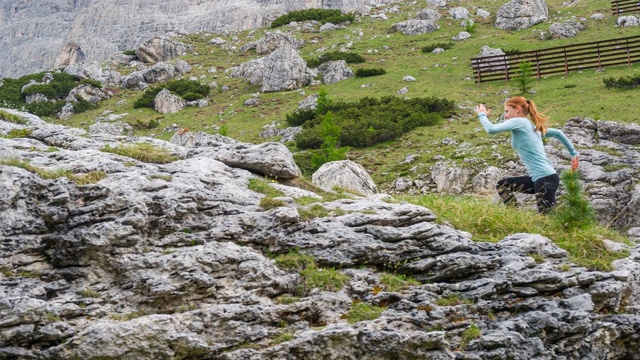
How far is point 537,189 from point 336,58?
143ft

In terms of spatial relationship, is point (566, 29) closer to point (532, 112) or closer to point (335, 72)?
point (335, 72)

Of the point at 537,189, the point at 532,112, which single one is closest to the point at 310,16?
the point at 532,112

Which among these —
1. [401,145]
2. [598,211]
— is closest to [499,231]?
[598,211]

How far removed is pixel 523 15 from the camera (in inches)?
2279

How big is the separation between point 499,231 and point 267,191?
391 centimetres

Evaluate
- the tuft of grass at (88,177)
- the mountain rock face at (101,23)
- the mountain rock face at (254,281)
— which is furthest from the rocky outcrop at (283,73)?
the mountain rock face at (101,23)

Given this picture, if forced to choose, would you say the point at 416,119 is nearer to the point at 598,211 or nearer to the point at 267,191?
the point at 598,211

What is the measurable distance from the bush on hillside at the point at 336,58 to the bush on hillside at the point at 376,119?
12.8 m

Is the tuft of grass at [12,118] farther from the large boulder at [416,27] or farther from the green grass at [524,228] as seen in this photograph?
the large boulder at [416,27]

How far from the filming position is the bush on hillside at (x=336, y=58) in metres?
52.3

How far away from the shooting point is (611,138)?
24.5 m

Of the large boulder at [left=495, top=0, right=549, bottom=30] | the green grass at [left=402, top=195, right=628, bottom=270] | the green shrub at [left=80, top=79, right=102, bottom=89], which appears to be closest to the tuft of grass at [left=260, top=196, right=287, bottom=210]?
the green grass at [left=402, top=195, right=628, bottom=270]

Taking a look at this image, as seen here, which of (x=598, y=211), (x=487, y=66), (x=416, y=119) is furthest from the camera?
(x=487, y=66)

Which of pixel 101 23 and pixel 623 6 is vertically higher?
pixel 623 6
